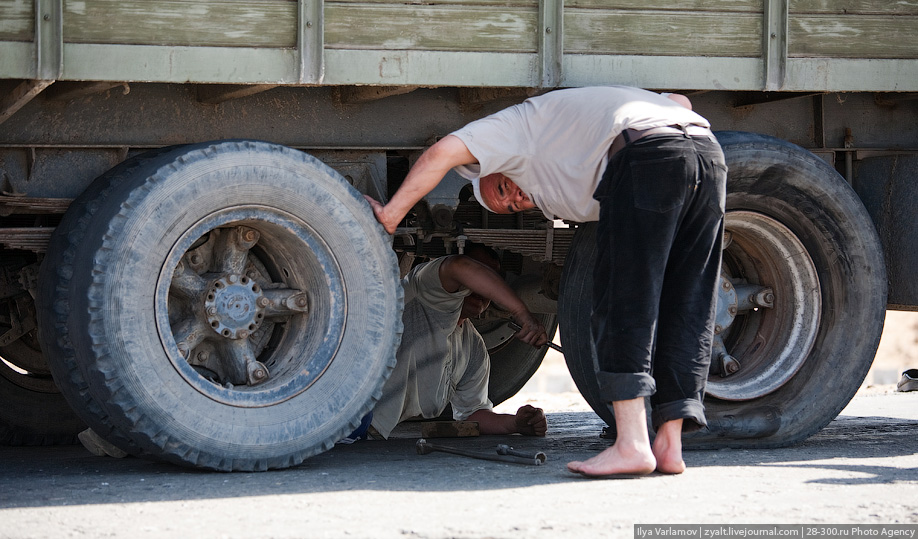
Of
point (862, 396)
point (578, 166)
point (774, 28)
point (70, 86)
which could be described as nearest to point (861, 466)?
point (578, 166)

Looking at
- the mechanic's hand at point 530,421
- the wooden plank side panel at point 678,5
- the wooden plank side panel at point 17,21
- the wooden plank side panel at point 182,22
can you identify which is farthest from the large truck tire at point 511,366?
the wooden plank side panel at point 17,21

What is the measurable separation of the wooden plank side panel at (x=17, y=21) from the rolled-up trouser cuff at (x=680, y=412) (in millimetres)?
2615

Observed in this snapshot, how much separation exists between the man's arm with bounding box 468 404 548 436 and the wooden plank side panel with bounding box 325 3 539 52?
201cm

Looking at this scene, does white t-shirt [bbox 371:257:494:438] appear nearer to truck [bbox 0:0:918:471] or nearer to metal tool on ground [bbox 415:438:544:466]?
truck [bbox 0:0:918:471]

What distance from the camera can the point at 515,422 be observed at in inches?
224

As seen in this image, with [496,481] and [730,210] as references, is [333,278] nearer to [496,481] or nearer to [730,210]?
[496,481]

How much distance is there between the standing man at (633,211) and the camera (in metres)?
3.91

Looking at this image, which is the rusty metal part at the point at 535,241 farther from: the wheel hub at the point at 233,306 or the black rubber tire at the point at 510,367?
the black rubber tire at the point at 510,367

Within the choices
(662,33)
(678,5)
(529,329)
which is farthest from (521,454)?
(678,5)

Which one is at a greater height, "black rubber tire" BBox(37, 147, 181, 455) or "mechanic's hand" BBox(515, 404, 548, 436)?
"black rubber tire" BBox(37, 147, 181, 455)

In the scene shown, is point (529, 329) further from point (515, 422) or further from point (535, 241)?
point (515, 422)

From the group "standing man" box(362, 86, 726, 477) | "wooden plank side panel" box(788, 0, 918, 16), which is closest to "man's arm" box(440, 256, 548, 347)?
"standing man" box(362, 86, 726, 477)

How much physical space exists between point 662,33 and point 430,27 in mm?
1013

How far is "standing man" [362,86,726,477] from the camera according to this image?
3.91 m
